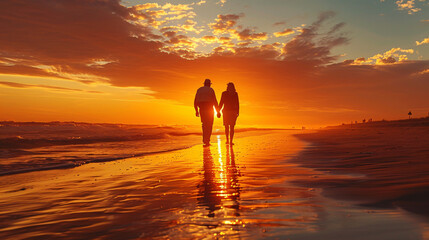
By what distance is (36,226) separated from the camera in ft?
8.57

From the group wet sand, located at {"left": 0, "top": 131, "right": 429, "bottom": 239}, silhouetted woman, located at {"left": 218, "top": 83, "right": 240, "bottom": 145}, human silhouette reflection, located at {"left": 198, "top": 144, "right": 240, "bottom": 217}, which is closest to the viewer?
wet sand, located at {"left": 0, "top": 131, "right": 429, "bottom": 239}

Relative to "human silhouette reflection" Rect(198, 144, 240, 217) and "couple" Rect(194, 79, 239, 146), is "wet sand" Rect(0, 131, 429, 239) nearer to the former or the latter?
"human silhouette reflection" Rect(198, 144, 240, 217)

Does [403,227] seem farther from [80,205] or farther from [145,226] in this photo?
[80,205]

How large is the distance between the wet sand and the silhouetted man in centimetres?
927

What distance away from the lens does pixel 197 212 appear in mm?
2773

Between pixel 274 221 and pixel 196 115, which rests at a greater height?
pixel 196 115

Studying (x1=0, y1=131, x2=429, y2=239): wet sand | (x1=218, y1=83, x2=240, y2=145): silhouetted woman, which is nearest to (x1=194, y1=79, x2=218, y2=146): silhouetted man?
(x1=218, y1=83, x2=240, y2=145): silhouetted woman

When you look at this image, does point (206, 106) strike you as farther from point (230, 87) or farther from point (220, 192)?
point (220, 192)

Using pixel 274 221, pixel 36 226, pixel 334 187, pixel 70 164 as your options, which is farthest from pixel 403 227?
pixel 70 164

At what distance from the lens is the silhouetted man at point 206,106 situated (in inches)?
547

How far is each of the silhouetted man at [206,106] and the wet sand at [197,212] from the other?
9271mm


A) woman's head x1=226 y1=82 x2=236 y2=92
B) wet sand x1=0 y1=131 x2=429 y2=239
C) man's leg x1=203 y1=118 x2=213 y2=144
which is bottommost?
wet sand x1=0 y1=131 x2=429 y2=239

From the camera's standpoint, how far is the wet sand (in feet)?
7.13

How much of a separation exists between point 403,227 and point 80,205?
3003 mm
